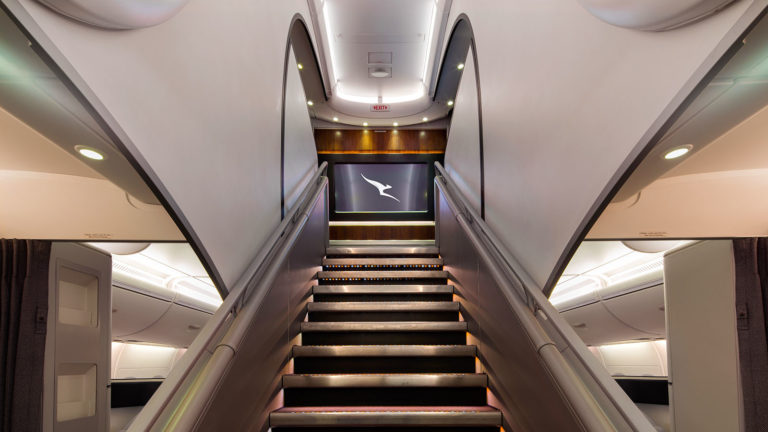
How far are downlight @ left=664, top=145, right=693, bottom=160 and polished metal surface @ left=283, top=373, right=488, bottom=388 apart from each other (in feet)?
4.82

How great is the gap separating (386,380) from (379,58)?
17.1 feet

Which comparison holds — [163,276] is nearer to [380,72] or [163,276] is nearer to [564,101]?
[380,72]

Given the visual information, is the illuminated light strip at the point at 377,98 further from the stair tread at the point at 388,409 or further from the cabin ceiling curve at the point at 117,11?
the cabin ceiling curve at the point at 117,11

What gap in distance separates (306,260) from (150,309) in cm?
255

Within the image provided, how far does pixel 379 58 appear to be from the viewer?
6.77 metres

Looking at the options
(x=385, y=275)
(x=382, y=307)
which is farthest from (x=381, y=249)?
(x=382, y=307)

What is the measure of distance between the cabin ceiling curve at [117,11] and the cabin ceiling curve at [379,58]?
3965 mm

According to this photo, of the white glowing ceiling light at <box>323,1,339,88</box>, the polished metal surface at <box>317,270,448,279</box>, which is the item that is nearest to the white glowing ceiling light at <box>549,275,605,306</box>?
the polished metal surface at <box>317,270,448,279</box>

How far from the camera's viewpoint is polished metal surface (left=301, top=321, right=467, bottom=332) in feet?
10.3

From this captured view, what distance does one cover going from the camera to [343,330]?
3.18m

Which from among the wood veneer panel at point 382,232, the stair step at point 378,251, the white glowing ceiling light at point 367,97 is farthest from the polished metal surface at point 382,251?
the wood veneer panel at point 382,232

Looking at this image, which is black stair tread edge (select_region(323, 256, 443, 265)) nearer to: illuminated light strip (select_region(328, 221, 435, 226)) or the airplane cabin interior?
the airplane cabin interior

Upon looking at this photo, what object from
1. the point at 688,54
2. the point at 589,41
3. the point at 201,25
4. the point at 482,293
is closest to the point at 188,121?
the point at 201,25

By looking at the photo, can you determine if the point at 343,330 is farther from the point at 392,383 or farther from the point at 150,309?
the point at 150,309
